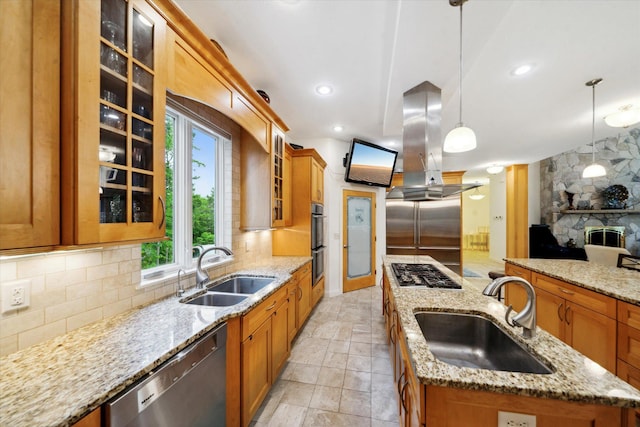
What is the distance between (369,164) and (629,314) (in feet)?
10.8

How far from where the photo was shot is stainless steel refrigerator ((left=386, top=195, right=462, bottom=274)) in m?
4.96

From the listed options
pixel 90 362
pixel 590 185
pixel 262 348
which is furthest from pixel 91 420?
pixel 590 185

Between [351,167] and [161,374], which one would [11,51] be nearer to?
[161,374]

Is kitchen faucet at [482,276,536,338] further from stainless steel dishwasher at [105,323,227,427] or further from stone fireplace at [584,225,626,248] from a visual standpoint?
stone fireplace at [584,225,626,248]

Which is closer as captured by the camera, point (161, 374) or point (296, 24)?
point (161, 374)

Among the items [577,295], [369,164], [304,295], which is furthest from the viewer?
[369,164]

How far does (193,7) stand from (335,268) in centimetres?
377

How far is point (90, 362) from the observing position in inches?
34.9

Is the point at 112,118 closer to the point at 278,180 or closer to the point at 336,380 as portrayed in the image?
the point at 278,180

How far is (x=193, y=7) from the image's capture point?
5.12 feet

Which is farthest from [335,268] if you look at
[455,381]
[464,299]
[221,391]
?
[455,381]

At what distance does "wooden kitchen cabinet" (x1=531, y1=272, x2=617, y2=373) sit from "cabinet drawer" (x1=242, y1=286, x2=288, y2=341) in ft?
7.93

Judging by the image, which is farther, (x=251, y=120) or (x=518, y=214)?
Answer: (x=518, y=214)

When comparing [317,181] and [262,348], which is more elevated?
[317,181]
